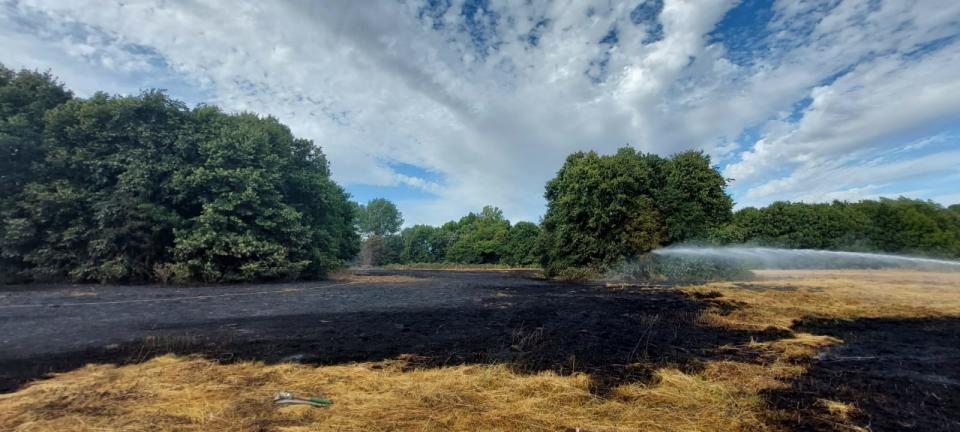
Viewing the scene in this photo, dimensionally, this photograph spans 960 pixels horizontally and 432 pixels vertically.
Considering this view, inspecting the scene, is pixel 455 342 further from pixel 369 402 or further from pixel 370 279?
pixel 370 279

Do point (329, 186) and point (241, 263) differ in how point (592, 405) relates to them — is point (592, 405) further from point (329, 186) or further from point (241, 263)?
point (329, 186)

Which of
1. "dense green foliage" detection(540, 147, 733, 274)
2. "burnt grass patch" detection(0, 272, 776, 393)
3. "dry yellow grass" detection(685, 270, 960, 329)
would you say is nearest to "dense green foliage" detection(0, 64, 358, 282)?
"burnt grass patch" detection(0, 272, 776, 393)

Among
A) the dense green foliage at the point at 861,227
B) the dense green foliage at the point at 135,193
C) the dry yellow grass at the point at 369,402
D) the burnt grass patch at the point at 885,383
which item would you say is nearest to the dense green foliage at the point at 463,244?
the dense green foliage at the point at 861,227

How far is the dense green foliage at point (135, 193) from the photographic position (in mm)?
17141

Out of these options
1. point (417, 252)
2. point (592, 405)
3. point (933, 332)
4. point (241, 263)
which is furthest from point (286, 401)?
point (417, 252)

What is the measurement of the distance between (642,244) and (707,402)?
67.7ft

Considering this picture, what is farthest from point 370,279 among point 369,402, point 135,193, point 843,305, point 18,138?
point 369,402

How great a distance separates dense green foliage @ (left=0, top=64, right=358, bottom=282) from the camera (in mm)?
17141

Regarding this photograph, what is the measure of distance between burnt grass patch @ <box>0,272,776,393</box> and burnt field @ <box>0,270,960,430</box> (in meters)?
0.02

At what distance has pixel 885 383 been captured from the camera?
4.09 m

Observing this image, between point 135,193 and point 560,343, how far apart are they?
21.2m

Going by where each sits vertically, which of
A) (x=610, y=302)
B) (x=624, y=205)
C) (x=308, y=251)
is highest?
(x=624, y=205)

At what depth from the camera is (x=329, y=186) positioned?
2666 cm

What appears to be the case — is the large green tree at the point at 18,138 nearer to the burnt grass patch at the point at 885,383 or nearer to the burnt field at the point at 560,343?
the burnt field at the point at 560,343
